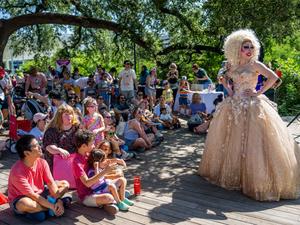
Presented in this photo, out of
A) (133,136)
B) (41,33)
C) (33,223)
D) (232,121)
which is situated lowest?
(33,223)

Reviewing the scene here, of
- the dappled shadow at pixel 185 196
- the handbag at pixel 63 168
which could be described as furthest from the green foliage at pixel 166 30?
the handbag at pixel 63 168

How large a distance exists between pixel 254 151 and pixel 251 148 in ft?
0.16

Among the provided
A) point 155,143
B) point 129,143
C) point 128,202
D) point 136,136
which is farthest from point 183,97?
point 128,202

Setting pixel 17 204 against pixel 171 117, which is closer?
pixel 17 204

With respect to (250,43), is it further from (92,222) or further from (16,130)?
(16,130)

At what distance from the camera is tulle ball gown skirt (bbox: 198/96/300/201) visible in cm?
431

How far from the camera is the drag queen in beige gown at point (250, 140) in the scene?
4320 mm

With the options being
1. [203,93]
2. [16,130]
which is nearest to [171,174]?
[16,130]

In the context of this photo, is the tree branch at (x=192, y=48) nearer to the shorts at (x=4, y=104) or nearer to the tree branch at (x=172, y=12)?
the tree branch at (x=172, y=12)

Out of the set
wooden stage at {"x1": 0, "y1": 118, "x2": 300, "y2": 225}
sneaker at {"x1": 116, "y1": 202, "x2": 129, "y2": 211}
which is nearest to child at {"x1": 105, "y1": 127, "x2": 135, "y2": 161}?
wooden stage at {"x1": 0, "y1": 118, "x2": 300, "y2": 225}

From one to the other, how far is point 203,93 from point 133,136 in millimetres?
3891

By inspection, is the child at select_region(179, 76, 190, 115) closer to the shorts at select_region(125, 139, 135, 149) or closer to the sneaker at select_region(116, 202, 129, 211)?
the shorts at select_region(125, 139, 135, 149)

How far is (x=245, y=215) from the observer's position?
3.92 metres

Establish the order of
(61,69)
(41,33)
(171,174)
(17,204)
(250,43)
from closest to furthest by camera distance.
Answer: (17,204) < (250,43) < (171,174) < (61,69) < (41,33)
